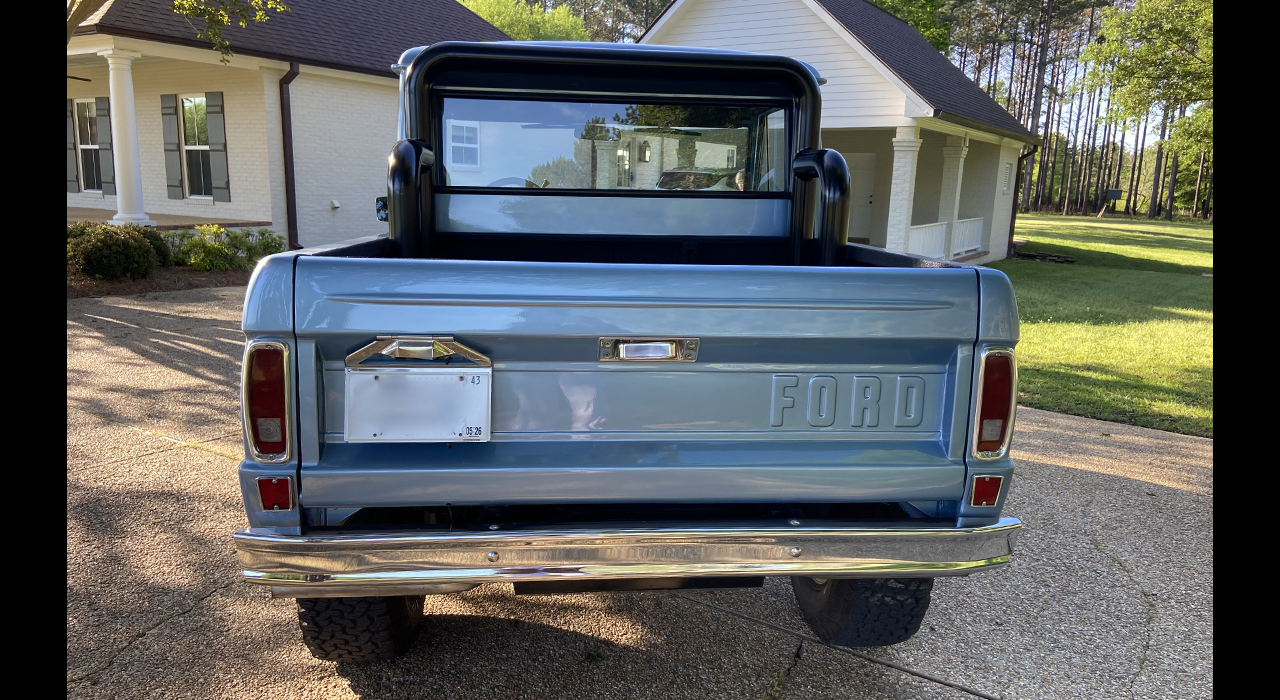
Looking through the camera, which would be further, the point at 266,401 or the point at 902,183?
the point at 902,183

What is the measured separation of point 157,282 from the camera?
10891 millimetres

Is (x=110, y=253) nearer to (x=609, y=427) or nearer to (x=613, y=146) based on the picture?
(x=613, y=146)

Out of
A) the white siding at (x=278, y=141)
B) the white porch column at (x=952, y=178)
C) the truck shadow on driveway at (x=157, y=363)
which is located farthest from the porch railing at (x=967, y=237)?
the truck shadow on driveway at (x=157, y=363)

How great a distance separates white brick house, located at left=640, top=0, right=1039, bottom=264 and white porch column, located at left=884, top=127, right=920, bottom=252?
2 centimetres

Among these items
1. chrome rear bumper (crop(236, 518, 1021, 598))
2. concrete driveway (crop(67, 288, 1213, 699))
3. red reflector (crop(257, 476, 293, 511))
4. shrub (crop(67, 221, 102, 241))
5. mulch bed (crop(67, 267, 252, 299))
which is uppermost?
shrub (crop(67, 221, 102, 241))

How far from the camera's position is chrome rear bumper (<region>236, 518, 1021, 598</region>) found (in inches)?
82.2

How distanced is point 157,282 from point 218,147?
15.3ft

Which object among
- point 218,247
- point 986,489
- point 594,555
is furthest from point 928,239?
point 594,555

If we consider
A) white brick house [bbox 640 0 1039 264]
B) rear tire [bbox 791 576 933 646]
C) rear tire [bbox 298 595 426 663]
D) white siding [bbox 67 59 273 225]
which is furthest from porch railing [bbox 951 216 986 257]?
rear tire [bbox 298 595 426 663]

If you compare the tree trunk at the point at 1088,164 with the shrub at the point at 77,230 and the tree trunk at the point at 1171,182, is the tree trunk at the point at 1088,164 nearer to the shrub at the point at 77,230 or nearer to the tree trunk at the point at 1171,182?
the tree trunk at the point at 1171,182

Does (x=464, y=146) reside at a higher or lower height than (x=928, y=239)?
higher

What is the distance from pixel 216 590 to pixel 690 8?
51.1 ft

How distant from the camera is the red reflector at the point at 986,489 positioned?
2295 millimetres

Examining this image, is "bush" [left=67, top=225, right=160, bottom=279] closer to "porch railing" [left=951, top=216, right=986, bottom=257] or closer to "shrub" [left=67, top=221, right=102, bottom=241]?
"shrub" [left=67, top=221, right=102, bottom=241]
